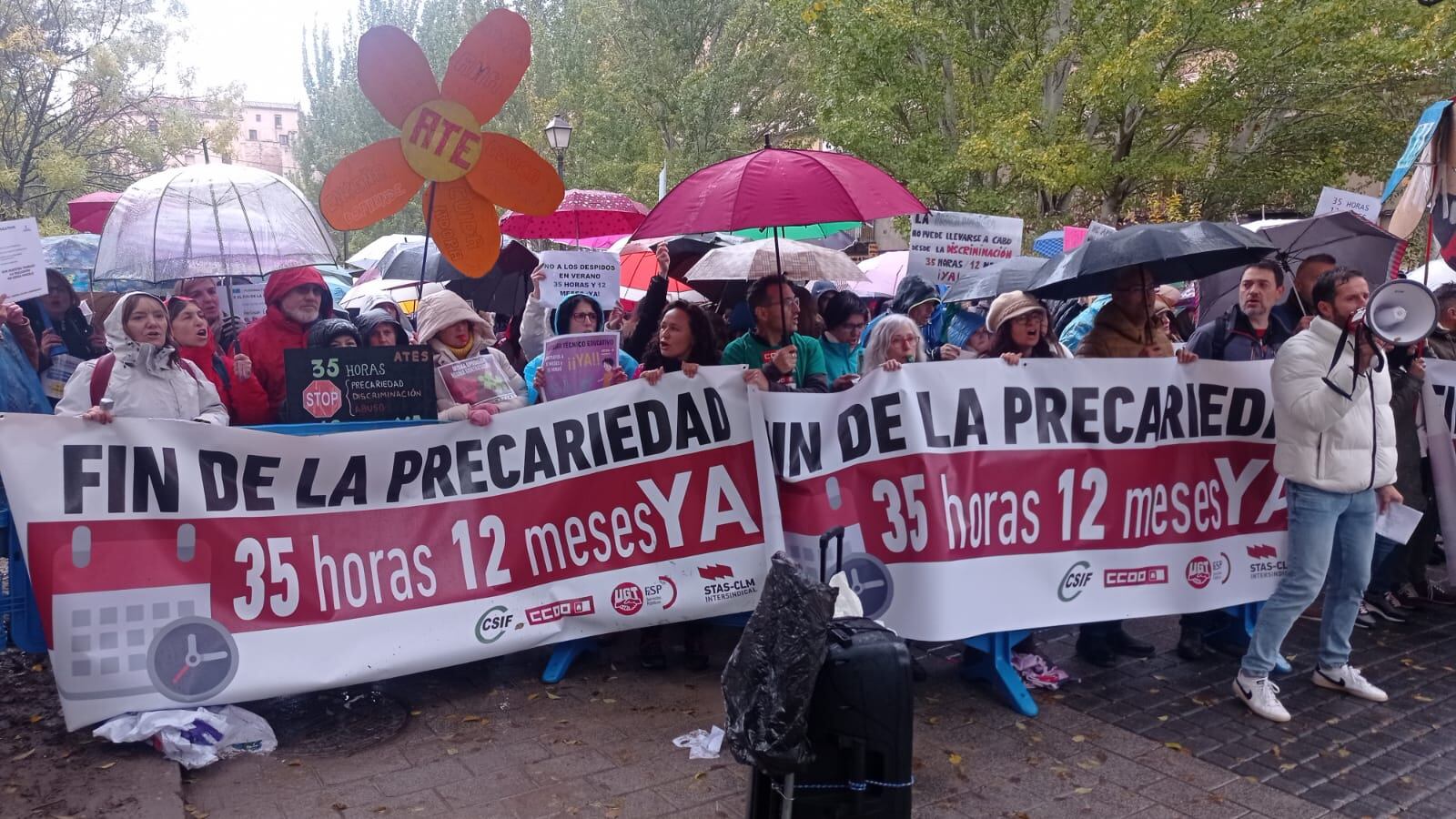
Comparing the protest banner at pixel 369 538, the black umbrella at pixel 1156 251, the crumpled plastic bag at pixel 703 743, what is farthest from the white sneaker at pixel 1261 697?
the crumpled plastic bag at pixel 703 743

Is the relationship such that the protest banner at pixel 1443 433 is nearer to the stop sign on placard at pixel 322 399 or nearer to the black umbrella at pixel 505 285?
the stop sign on placard at pixel 322 399

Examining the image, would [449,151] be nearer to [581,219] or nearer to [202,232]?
[202,232]

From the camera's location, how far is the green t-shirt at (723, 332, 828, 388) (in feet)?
19.1

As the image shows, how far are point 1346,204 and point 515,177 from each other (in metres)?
6.26

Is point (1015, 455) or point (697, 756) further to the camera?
point (1015, 455)

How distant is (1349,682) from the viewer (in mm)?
5082

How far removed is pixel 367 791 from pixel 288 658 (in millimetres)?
796

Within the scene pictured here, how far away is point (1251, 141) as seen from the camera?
17.0 m

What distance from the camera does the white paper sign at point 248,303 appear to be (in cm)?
759

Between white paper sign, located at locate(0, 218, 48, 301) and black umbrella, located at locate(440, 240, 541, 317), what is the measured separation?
3739 millimetres

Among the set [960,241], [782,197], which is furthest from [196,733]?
[960,241]

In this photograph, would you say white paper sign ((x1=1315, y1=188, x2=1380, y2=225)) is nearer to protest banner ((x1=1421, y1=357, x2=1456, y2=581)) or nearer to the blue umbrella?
protest banner ((x1=1421, y1=357, x2=1456, y2=581))

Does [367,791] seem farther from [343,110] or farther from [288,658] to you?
[343,110]

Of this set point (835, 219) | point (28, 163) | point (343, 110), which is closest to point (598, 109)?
point (28, 163)
